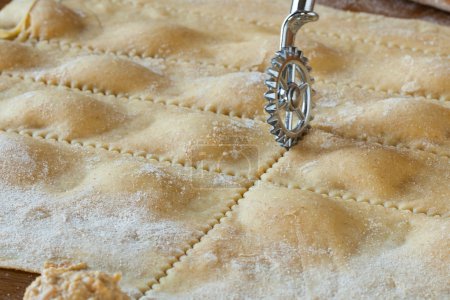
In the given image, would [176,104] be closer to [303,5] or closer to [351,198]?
[303,5]

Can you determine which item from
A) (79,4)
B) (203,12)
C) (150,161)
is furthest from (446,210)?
(79,4)

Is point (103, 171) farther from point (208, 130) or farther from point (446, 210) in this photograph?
point (446, 210)

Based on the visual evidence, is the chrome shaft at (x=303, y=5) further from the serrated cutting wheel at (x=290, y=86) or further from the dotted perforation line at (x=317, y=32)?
the dotted perforation line at (x=317, y=32)

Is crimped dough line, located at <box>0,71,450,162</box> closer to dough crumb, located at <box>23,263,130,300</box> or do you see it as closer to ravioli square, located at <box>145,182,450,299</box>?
ravioli square, located at <box>145,182,450,299</box>

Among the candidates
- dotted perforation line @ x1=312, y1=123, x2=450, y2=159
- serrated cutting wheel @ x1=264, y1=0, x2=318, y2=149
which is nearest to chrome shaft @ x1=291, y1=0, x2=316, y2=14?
serrated cutting wheel @ x1=264, y1=0, x2=318, y2=149

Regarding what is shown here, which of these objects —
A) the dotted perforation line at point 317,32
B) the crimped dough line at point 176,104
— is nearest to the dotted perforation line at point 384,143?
the crimped dough line at point 176,104

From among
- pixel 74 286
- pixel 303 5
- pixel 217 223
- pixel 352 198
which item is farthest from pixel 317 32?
pixel 74 286
